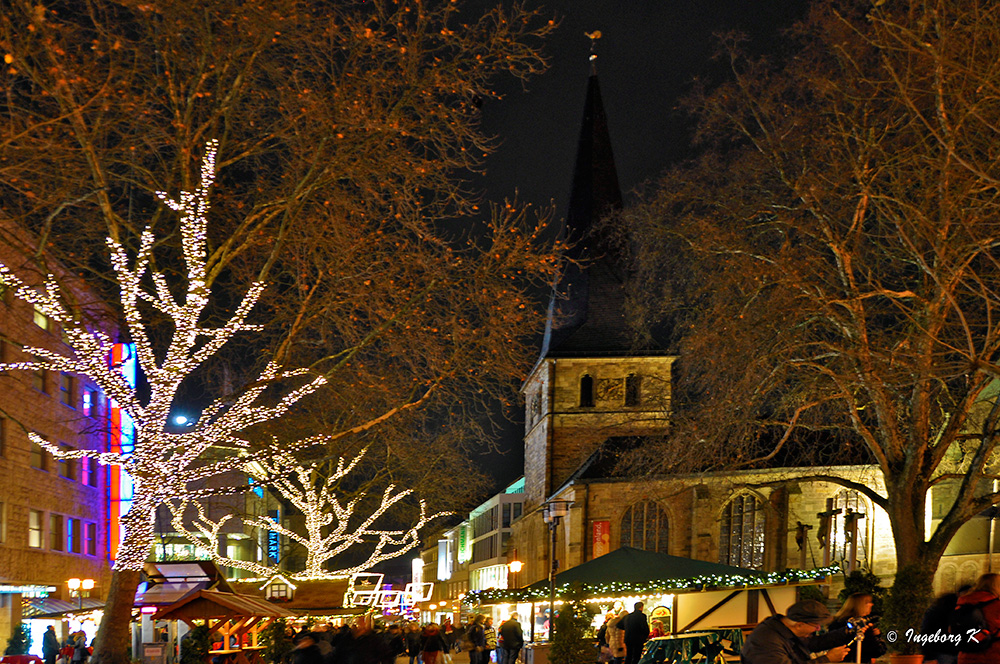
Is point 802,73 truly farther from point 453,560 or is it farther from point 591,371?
point 453,560

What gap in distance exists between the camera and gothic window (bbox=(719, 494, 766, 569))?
52.0 metres

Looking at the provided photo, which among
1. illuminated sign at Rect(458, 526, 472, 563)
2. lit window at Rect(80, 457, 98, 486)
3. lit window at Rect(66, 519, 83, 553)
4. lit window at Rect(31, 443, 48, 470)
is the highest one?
lit window at Rect(31, 443, 48, 470)

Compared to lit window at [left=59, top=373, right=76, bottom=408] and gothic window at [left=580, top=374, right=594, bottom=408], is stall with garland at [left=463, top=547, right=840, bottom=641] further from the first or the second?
gothic window at [left=580, top=374, right=594, bottom=408]

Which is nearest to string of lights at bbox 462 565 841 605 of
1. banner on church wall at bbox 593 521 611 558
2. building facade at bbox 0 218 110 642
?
building facade at bbox 0 218 110 642

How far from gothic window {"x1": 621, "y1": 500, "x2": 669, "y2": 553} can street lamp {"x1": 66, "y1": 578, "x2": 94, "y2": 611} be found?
24.4 metres

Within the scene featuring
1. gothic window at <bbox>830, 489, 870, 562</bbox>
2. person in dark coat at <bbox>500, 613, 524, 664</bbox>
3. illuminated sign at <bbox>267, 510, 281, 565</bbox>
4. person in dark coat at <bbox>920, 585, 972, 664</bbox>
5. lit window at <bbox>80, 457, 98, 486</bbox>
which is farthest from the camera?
illuminated sign at <bbox>267, 510, 281, 565</bbox>

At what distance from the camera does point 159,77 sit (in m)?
14.9

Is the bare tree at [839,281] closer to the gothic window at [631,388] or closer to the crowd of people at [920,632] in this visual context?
the crowd of people at [920,632]

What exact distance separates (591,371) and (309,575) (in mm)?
33165

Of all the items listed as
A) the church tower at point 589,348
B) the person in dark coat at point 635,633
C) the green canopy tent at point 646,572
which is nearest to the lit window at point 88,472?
the church tower at point 589,348

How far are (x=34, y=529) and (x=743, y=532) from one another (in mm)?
30992

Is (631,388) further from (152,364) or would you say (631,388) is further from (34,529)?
(152,364)

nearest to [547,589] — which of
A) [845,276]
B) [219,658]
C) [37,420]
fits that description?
[219,658]

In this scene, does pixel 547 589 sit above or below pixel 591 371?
below
